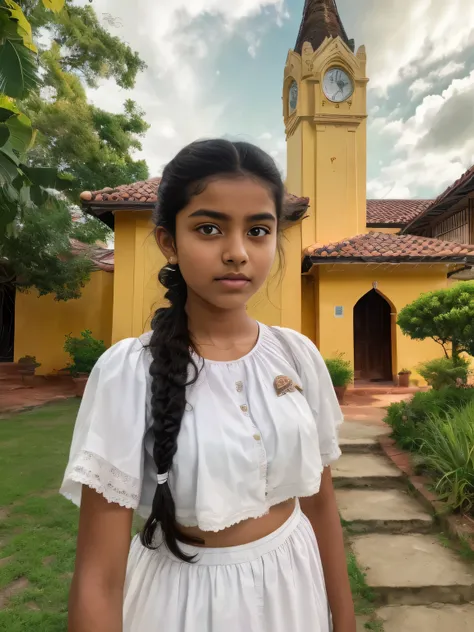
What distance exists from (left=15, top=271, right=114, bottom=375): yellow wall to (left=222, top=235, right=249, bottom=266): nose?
10835 mm

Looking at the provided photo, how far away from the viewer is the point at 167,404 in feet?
3.04

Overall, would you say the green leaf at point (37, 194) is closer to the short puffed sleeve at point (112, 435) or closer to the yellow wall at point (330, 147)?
the short puffed sleeve at point (112, 435)

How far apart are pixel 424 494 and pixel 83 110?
420 inches

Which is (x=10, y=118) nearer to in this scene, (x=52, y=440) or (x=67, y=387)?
(x=52, y=440)

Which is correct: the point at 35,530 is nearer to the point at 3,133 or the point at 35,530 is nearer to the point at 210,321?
the point at 3,133

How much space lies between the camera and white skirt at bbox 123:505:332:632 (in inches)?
36.6

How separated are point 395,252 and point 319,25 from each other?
7.55 metres

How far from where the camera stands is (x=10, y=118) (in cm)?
226

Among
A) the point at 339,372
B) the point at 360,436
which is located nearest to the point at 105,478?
the point at 360,436

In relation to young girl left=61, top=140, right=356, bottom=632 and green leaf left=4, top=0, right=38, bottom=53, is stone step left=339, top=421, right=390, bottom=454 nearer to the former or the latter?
young girl left=61, top=140, right=356, bottom=632

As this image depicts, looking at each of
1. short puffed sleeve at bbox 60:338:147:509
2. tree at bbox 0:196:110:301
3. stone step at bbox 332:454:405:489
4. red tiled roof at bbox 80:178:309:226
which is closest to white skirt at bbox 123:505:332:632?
short puffed sleeve at bbox 60:338:147:509

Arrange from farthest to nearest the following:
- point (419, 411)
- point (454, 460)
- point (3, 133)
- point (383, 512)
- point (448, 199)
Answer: point (448, 199)
point (419, 411)
point (454, 460)
point (383, 512)
point (3, 133)

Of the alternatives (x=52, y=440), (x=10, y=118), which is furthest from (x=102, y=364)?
(x=52, y=440)

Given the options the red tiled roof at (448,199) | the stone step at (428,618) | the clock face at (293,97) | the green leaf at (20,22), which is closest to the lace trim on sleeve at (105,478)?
the green leaf at (20,22)
